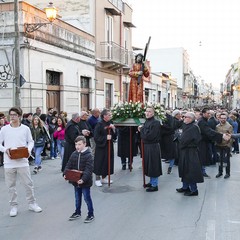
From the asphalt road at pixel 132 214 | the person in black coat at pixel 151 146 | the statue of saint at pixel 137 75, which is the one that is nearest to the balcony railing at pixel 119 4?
the statue of saint at pixel 137 75

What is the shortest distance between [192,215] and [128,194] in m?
1.78

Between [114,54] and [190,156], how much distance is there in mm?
16183

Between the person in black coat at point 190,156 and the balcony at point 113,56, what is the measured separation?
47.6ft

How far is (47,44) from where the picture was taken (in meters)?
14.7

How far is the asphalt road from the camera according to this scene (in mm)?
5012

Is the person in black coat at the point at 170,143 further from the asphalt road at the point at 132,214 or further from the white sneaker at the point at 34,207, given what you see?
the white sneaker at the point at 34,207

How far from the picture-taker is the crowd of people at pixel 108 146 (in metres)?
5.68

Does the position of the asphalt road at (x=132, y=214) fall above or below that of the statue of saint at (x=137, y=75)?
below

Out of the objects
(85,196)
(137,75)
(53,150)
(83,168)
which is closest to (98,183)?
(85,196)

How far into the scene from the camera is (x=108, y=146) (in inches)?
316

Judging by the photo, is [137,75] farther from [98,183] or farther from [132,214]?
[132,214]

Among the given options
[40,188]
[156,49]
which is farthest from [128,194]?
[156,49]

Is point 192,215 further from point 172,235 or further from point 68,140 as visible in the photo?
point 68,140

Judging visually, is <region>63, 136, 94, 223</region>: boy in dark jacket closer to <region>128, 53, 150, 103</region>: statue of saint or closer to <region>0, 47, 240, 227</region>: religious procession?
<region>0, 47, 240, 227</region>: religious procession
